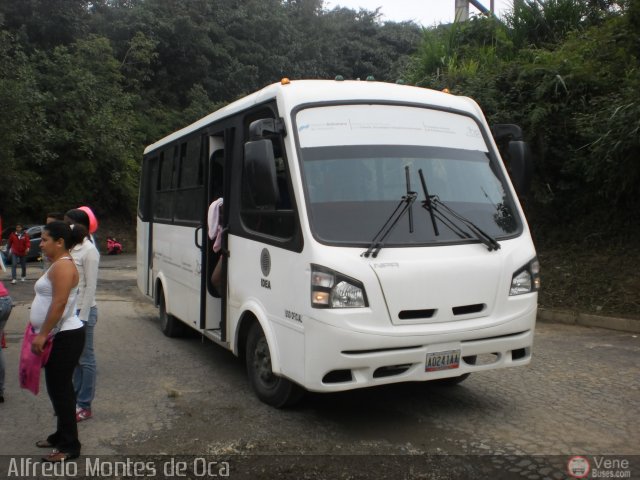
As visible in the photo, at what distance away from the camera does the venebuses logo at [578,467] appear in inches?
169

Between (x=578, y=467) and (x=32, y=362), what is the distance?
3656 mm

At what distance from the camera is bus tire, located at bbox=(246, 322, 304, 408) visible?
5.48m

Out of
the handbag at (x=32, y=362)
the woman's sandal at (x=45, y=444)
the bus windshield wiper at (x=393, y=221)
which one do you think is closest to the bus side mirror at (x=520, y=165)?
the bus windshield wiper at (x=393, y=221)

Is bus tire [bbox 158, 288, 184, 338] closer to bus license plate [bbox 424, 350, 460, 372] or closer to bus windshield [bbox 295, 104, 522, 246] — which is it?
bus windshield [bbox 295, 104, 522, 246]

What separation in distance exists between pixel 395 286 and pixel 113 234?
102 feet

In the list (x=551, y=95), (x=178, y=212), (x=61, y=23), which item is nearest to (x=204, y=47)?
(x=61, y=23)

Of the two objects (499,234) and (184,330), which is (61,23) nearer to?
(184,330)

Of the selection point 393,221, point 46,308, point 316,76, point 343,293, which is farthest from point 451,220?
point 316,76

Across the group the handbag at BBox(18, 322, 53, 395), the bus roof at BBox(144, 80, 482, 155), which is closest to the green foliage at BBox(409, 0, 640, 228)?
the bus roof at BBox(144, 80, 482, 155)

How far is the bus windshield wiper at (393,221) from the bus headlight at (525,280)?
933 mm

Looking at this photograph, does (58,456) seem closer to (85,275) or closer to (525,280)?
(85,275)

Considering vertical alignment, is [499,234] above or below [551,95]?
below

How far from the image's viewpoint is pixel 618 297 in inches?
404

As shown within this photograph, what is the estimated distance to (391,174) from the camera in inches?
211
